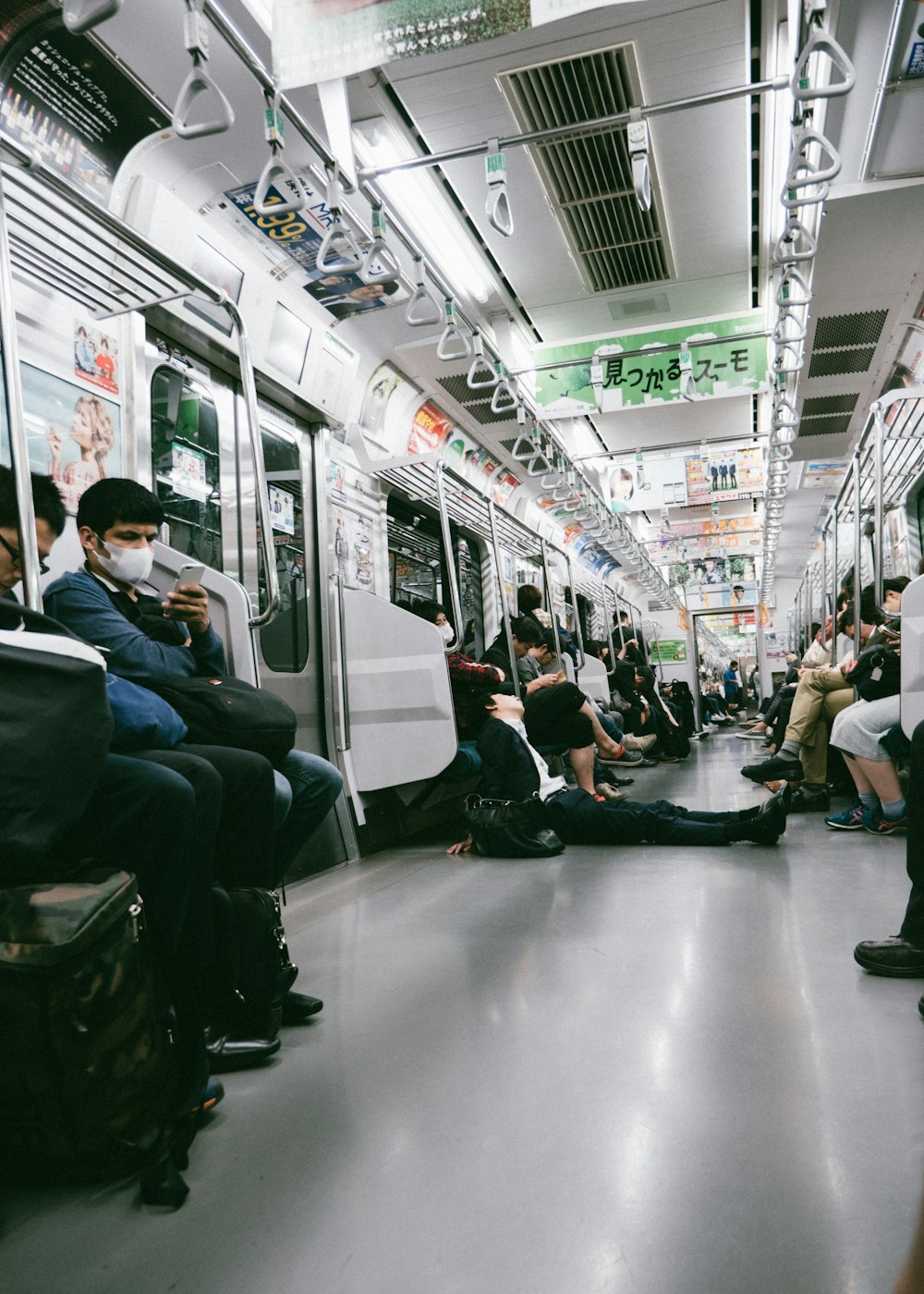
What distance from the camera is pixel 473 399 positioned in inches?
295

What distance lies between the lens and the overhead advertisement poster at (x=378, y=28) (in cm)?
207

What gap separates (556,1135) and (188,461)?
10.5ft

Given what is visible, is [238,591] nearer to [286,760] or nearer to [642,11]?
[286,760]

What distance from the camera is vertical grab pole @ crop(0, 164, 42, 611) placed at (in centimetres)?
175

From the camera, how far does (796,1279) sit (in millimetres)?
1112

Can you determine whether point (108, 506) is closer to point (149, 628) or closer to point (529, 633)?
point (149, 628)

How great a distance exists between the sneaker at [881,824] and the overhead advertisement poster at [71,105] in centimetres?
459

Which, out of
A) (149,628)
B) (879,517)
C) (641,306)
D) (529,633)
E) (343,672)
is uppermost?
(641,306)

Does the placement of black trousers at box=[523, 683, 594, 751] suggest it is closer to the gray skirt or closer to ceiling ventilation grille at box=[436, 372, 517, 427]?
the gray skirt

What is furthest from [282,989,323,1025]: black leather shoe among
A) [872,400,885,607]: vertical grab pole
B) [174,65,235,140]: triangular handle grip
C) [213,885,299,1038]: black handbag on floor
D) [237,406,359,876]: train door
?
[872,400,885,607]: vertical grab pole

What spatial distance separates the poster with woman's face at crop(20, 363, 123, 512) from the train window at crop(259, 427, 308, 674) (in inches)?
55.7

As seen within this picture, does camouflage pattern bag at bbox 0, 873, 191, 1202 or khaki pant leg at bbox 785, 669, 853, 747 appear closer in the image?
camouflage pattern bag at bbox 0, 873, 191, 1202

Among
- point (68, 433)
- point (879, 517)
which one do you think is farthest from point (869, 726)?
point (68, 433)

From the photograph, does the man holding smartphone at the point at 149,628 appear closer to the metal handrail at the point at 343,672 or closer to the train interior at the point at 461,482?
the train interior at the point at 461,482
